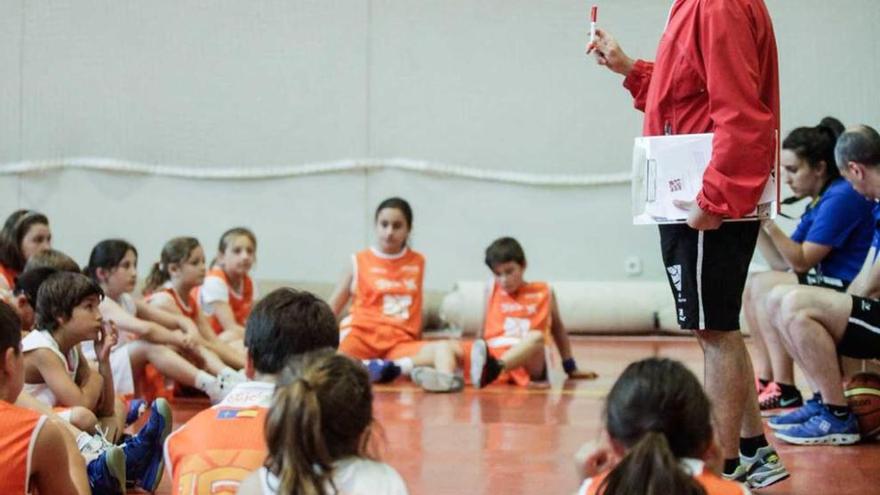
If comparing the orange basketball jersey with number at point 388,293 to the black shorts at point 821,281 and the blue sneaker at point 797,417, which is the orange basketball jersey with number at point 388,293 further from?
the blue sneaker at point 797,417

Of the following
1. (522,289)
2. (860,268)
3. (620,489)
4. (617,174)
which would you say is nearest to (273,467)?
(620,489)

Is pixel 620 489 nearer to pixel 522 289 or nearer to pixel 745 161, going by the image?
pixel 745 161

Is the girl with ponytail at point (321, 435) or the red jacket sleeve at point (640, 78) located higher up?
the red jacket sleeve at point (640, 78)

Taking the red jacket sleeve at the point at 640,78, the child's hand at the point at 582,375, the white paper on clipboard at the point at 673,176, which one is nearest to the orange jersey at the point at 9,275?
the child's hand at the point at 582,375

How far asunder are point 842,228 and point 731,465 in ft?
5.71

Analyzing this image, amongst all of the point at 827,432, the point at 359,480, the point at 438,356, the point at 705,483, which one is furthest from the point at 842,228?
the point at 359,480

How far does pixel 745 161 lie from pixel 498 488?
1286mm

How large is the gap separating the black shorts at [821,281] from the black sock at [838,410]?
633 mm

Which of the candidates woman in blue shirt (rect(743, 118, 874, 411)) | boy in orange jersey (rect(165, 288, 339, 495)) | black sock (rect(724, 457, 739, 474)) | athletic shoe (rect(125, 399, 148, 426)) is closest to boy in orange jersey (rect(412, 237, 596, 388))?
woman in blue shirt (rect(743, 118, 874, 411))

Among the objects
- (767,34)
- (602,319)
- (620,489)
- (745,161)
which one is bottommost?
(602,319)

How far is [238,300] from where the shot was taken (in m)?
7.10

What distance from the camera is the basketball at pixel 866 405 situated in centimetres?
459

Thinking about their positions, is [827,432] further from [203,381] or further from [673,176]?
[203,381]

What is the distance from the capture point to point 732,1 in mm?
3443
